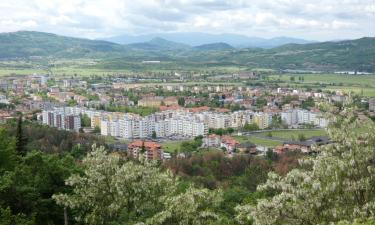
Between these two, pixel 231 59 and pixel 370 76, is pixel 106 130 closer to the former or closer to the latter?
pixel 370 76

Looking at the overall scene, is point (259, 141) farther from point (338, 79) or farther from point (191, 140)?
point (338, 79)

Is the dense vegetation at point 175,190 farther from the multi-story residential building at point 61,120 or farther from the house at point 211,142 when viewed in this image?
the multi-story residential building at point 61,120

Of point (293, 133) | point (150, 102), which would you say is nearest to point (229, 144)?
point (293, 133)

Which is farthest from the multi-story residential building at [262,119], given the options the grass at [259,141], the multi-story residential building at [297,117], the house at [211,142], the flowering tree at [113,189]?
the flowering tree at [113,189]

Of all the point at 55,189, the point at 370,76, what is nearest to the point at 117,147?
the point at 55,189

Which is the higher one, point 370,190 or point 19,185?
point 370,190

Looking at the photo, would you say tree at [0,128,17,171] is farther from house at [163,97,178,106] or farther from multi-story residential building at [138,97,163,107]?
house at [163,97,178,106]
